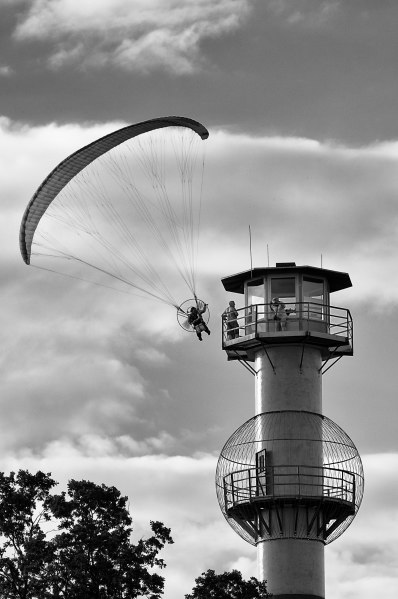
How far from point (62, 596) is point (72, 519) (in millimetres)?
3009

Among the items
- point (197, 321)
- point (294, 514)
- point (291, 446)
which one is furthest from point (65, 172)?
point (294, 514)

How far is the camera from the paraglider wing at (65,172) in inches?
2972

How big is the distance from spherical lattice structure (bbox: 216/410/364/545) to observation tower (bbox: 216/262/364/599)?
40 millimetres

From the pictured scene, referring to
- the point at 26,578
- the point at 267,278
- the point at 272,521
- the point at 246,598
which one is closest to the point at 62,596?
the point at 26,578

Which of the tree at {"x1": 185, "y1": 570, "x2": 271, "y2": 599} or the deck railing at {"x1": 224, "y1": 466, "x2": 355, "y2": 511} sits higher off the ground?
the deck railing at {"x1": 224, "y1": 466, "x2": 355, "y2": 511}

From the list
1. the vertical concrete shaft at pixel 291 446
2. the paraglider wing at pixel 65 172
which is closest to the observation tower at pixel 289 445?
the vertical concrete shaft at pixel 291 446

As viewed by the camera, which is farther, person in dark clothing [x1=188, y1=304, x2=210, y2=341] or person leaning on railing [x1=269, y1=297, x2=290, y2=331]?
person leaning on railing [x1=269, y1=297, x2=290, y2=331]

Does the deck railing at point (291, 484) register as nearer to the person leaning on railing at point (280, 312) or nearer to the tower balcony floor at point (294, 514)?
the tower balcony floor at point (294, 514)

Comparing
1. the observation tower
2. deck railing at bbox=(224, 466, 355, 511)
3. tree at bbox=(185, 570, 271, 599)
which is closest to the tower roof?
the observation tower

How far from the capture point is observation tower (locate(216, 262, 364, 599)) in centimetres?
7544

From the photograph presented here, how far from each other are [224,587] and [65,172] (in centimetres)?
2012

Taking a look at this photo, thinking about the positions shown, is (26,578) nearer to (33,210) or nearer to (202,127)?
(33,210)

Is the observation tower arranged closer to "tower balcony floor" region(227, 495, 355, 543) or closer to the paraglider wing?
"tower balcony floor" region(227, 495, 355, 543)

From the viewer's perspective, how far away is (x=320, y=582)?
7494 cm
